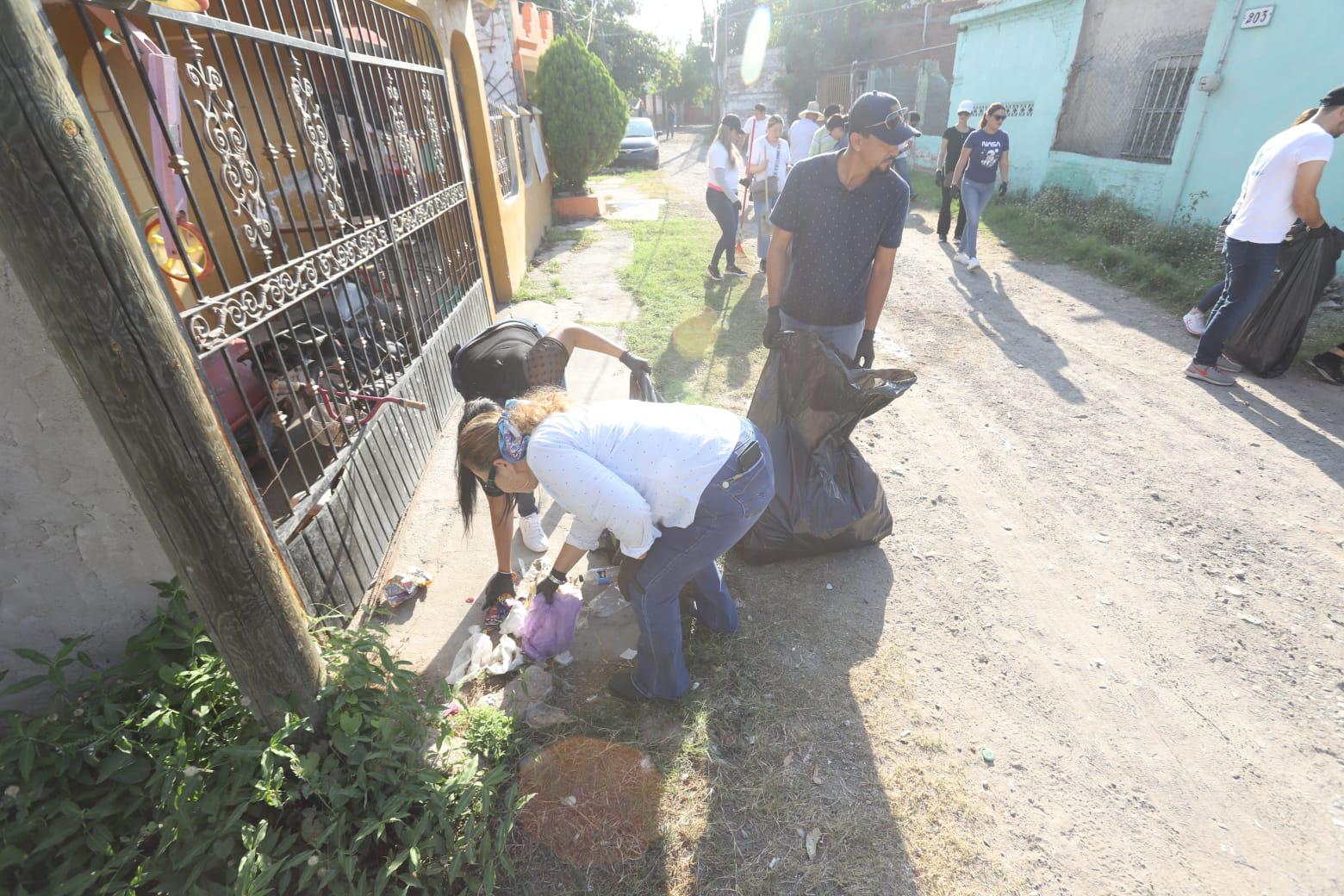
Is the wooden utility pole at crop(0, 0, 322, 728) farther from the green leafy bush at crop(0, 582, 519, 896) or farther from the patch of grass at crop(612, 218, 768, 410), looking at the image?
the patch of grass at crop(612, 218, 768, 410)

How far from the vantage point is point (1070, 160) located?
9.97 meters

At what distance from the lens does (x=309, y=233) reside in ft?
11.9

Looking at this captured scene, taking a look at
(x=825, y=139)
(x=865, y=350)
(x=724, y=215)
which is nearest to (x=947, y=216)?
(x=825, y=139)

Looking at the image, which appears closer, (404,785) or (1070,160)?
(404,785)

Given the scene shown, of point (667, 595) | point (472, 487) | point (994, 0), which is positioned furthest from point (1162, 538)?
point (994, 0)

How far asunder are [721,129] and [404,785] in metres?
7.04

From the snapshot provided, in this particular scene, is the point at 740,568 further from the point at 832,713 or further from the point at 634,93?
the point at 634,93

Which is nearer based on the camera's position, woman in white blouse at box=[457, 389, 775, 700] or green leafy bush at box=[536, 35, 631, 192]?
woman in white blouse at box=[457, 389, 775, 700]

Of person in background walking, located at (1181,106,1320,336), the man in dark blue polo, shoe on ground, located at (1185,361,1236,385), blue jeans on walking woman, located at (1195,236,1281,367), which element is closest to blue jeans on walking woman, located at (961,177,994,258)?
person in background walking, located at (1181,106,1320,336)

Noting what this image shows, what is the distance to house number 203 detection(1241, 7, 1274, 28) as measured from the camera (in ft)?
21.8

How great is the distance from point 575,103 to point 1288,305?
10.5 meters

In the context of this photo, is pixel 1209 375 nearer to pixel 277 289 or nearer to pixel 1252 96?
pixel 1252 96

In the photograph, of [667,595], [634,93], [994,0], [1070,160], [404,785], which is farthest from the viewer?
[634,93]

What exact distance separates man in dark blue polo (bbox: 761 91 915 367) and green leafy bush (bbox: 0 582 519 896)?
2.43m
